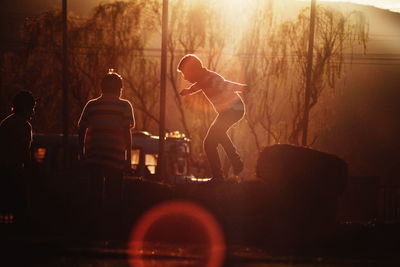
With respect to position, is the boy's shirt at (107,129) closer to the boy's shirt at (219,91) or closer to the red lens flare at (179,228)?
the red lens flare at (179,228)

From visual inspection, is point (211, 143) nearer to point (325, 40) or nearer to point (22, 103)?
point (22, 103)

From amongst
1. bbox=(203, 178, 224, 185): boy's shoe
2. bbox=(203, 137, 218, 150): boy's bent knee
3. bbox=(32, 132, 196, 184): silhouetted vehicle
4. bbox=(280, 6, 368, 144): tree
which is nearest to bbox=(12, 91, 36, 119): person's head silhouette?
bbox=(203, 137, 218, 150): boy's bent knee

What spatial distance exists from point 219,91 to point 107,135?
1726 mm

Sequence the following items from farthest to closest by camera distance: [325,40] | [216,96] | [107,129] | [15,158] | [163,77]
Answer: [325,40] < [163,77] < [216,96] < [107,129] < [15,158]

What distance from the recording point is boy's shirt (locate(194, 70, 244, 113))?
10289 mm

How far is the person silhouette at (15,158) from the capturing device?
9094mm

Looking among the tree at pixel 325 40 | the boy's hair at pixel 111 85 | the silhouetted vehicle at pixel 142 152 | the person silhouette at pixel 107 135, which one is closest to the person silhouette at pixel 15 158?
the person silhouette at pixel 107 135

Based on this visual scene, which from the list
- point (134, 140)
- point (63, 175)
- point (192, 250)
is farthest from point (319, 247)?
point (134, 140)

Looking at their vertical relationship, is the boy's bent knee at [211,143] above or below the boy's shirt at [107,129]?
below

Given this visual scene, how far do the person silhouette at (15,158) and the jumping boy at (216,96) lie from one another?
195 cm

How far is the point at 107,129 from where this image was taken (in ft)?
30.6

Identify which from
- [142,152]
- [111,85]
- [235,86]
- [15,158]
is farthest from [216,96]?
[142,152]

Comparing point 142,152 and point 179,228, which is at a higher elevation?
point 179,228

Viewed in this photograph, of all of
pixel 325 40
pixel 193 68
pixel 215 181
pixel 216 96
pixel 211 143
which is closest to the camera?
pixel 193 68
